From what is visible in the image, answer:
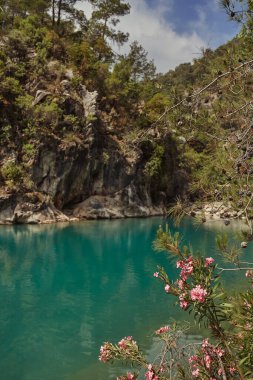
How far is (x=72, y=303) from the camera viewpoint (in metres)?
14.5

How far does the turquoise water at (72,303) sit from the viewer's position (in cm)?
975

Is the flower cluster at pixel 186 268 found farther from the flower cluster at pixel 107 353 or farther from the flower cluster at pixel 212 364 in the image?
the flower cluster at pixel 107 353

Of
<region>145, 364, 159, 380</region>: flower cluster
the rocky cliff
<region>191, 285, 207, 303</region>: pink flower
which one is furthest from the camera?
the rocky cliff

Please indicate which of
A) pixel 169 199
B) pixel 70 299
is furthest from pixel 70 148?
pixel 70 299

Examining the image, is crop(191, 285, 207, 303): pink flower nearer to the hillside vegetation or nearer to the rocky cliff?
the hillside vegetation

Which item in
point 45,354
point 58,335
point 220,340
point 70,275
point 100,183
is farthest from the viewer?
point 100,183

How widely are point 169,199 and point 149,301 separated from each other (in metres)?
38.6

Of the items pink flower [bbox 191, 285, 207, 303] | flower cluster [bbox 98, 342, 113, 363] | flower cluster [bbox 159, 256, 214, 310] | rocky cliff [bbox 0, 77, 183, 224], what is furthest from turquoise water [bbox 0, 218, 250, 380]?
rocky cliff [bbox 0, 77, 183, 224]

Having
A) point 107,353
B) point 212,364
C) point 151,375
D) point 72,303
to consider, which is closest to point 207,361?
point 212,364

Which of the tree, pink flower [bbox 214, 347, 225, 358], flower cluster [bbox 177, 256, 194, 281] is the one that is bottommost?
pink flower [bbox 214, 347, 225, 358]

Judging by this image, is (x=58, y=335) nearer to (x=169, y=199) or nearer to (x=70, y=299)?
(x=70, y=299)

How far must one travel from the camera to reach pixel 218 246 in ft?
12.5

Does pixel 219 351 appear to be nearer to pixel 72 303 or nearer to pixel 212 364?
pixel 212 364

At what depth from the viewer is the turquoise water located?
9.75 meters
